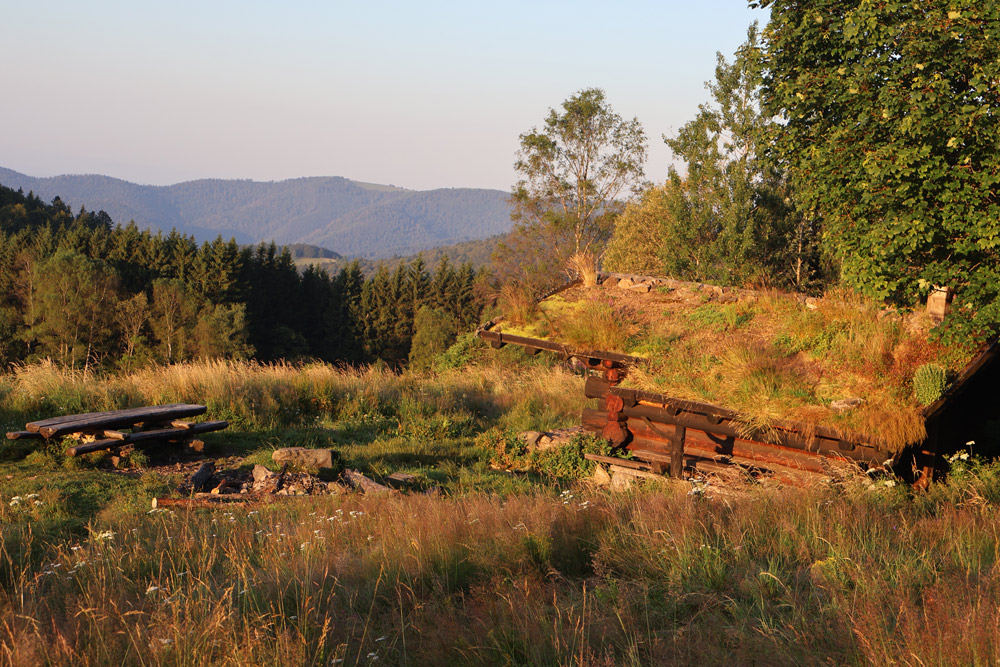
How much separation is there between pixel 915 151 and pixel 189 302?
58.2 m

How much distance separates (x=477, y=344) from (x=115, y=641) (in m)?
23.7

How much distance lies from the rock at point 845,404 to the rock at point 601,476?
3.66 m

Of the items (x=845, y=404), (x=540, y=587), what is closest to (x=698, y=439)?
(x=845, y=404)

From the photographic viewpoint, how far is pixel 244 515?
6949mm

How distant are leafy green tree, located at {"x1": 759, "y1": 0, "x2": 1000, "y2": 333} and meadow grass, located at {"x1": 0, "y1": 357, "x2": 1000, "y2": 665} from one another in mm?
2318

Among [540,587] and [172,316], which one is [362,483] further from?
[172,316]

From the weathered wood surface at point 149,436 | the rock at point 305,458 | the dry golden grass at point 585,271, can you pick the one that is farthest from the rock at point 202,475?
the dry golden grass at point 585,271

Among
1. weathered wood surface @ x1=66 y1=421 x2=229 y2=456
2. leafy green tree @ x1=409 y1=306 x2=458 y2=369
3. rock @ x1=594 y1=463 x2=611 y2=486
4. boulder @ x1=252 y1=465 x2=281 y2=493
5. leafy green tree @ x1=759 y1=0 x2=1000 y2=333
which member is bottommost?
leafy green tree @ x1=409 y1=306 x2=458 y2=369

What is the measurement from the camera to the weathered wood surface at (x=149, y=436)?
28.0 ft

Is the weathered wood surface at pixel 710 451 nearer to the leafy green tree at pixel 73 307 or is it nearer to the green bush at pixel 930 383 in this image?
the green bush at pixel 930 383

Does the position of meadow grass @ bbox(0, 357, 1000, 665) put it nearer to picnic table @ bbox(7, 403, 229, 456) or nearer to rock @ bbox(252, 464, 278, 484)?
picnic table @ bbox(7, 403, 229, 456)

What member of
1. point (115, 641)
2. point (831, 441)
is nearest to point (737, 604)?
point (115, 641)

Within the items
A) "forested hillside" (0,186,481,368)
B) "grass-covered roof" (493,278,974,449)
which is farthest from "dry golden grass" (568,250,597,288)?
"forested hillside" (0,186,481,368)

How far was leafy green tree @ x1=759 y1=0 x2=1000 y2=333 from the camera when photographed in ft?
23.0
